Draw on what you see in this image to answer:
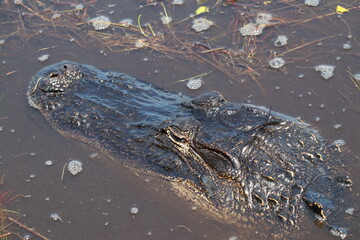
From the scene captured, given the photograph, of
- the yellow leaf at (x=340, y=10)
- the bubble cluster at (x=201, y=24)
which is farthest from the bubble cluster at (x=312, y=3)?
the bubble cluster at (x=201, y=24)

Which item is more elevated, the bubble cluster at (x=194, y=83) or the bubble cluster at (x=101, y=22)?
the bubble cluster at (x=101, y=22)

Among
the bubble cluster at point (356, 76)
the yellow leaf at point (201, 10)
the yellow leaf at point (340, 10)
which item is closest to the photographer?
the bubble cluster at point (356, 76)

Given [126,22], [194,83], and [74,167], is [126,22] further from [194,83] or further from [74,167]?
[74,167]

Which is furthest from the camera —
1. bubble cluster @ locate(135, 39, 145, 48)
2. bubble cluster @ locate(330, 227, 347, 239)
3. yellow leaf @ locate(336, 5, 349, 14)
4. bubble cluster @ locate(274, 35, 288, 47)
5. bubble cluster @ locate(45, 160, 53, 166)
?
yellow leaf @ locate(336, 5, 349, 14)

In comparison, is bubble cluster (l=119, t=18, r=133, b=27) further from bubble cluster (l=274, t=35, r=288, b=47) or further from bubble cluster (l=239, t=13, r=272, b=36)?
bubble cluster (l=274, t=35, r=288, b=47)

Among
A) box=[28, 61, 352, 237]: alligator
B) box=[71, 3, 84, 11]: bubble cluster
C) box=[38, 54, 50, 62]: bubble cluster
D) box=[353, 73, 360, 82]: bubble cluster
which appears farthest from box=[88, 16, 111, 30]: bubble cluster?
box=[353, 73, 360, 82]: bubble cluster

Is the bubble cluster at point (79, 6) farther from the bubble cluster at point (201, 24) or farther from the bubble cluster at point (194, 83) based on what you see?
the bubble cluster at point (194, 83)
